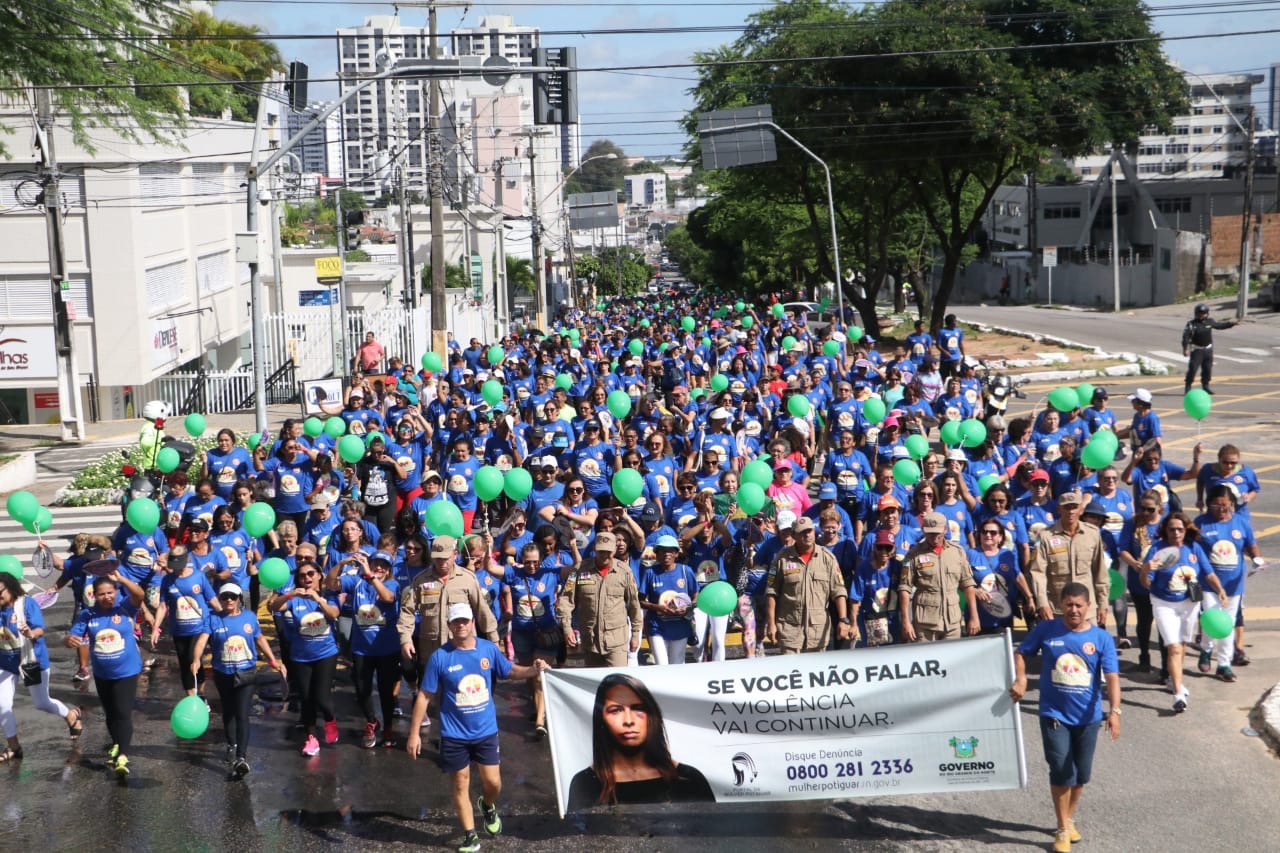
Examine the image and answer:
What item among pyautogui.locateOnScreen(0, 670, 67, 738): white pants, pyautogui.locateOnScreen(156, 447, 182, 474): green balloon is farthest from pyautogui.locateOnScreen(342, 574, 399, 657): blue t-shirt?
pyautogui.locateOnScreen(156, 447, 182, 474): green balloon

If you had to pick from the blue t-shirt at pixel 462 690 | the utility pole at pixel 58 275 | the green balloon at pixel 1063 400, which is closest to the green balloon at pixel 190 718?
the blue t-shirt at pixel 462 690

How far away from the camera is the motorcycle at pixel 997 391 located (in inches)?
672

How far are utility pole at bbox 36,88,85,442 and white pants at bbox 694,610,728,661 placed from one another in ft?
60.1

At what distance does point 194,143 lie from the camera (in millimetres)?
37281

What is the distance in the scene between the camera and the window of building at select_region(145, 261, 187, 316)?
103 ft

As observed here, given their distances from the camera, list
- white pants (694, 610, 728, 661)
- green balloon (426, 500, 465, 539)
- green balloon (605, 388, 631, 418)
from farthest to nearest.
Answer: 1. green balloon (605, 388, 631, 418)
2. green balloon (426, 500, 465, 539)
3. white pants (694, 610, 728, 661)

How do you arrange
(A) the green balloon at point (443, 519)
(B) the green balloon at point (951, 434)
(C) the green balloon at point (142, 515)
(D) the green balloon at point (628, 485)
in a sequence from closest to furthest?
(A) the green balloon at point (443, 519) < (C) the green balloon at point (142, 515) < (D) the green balloon at point (628, 485) < (B) the green balloon at point (951, 434)

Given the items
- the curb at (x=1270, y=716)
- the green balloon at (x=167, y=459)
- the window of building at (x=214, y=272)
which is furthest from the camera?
the window of building at (x=214, y=272)

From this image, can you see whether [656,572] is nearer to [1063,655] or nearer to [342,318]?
[1063,655]

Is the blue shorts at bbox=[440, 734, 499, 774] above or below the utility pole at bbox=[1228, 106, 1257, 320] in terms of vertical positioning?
below

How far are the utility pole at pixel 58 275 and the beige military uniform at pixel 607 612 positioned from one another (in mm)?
18448

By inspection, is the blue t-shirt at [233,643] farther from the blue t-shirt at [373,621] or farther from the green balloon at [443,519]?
the green balloon at [443,519]

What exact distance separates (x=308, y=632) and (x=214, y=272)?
31.5 metres

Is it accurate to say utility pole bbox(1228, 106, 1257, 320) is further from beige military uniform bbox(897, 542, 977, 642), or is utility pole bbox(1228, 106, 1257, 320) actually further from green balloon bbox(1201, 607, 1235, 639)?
beige military uniform bbox(897, 542, 977, 642)
